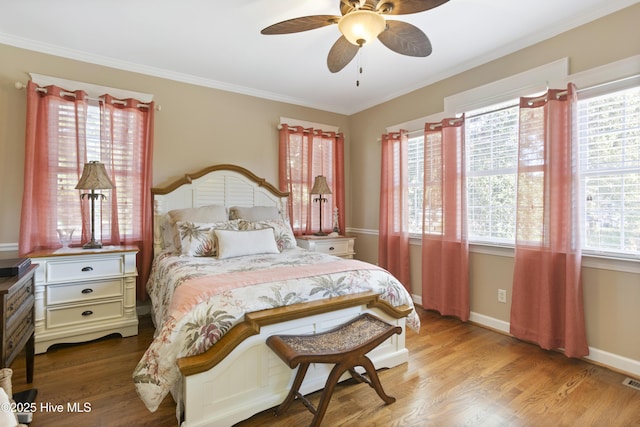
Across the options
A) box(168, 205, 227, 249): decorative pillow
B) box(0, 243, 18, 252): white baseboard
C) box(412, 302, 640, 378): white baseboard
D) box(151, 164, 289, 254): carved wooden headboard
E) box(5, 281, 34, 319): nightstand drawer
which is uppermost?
box(151, 164, 289, 254): carved wooden headboard

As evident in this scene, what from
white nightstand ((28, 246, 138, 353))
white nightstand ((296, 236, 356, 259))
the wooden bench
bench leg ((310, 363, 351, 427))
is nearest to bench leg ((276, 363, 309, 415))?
the wooden bench

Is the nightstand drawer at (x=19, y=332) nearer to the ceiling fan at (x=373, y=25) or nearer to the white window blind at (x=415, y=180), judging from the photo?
the ceiling fan at (x=373, y=25)

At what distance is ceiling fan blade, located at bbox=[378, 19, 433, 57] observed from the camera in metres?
1.90

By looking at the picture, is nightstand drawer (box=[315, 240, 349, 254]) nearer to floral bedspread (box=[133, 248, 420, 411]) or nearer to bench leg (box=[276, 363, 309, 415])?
floral bedspread (box=[133, 248, 420, 411])

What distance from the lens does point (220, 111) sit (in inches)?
142

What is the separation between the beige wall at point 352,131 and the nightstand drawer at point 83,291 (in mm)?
678

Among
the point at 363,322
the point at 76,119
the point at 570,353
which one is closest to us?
the point at 363,322

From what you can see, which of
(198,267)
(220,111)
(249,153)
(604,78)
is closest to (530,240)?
(604,78)

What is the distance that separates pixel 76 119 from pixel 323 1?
94.0 inches

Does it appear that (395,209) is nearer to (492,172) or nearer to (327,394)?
(492,172)

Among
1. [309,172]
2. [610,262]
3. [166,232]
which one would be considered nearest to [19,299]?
[166,232]

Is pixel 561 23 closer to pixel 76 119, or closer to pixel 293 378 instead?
pixel 293 378

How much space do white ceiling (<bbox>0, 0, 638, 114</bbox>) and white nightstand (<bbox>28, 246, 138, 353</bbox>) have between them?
1.79 meters

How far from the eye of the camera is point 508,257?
2.81 meters
